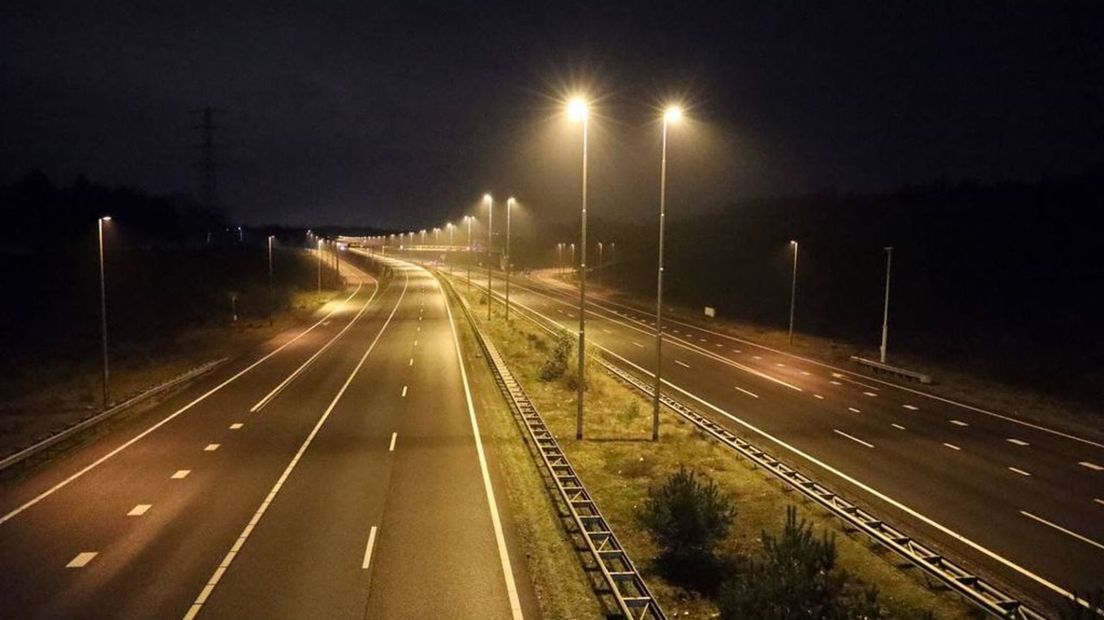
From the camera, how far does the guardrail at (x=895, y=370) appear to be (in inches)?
1603

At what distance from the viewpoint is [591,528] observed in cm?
1669

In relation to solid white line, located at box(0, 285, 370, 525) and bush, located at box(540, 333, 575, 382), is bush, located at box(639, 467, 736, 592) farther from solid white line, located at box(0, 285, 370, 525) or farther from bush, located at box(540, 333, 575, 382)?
bush, located at box(540, 333, 575, 382)

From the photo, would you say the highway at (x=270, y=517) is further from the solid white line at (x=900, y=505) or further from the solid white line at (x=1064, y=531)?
the solid white line at (x=1064, y=531)

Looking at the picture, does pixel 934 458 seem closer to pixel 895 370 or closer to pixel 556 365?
pixel 556 365

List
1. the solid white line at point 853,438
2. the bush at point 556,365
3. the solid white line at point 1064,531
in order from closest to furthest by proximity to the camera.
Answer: the solid white line at point 1064,531 → the solid white line at point 853,438 → the bush at point 556,365

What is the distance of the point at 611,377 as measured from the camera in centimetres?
3888

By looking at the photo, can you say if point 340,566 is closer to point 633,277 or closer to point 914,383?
point 914,383

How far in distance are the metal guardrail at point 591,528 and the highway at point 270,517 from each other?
1.39 meters

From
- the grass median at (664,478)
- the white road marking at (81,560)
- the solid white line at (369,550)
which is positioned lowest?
the grass median at (664,478)

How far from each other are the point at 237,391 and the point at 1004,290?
77576mm

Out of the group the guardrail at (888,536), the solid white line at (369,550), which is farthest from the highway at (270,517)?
the guardrail at (888,536)

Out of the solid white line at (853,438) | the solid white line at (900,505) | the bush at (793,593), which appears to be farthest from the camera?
the solid white line at (853,438)

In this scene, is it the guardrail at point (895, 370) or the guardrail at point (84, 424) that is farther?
the guardrail at point (895, 370)

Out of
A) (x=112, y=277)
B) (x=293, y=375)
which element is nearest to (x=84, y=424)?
(x=293, y=375)
